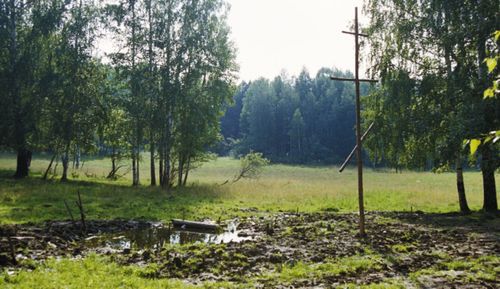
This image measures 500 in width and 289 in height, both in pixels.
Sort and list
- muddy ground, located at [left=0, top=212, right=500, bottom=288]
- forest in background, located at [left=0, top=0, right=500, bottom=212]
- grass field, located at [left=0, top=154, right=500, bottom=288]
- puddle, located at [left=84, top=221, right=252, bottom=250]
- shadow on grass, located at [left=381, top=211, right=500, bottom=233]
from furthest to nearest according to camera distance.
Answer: forest in background, located at [left=0, top=0, right=500, bottom=212] < shadow on grass, located at [left=381, top=211, right=500, bottom=233] < puddle, located at [left=84, top=221, right=252, bottom=250] < muddy ground, located at [left=0, top=212, right=500, bottom=288] < grass field, located at [left=0, top=154, right=500, bottom=288]

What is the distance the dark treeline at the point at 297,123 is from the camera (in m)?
106

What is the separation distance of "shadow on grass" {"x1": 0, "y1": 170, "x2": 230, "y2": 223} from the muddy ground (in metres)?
2.41

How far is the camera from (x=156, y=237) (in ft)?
55.3

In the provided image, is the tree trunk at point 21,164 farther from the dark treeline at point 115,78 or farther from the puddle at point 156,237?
the puddle at point 156,237

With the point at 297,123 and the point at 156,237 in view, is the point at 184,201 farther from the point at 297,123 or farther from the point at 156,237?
the point at 297,123

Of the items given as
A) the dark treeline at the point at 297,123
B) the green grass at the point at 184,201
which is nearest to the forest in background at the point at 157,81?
the green grass at the point at 184,201

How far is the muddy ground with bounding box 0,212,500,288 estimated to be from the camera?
35.4 ft

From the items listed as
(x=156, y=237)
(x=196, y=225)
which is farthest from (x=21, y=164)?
(x=156, y=237)

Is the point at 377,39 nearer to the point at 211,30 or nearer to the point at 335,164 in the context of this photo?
the point at 211,30

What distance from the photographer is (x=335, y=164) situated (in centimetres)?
9581

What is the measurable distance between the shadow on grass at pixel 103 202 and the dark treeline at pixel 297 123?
241 feet

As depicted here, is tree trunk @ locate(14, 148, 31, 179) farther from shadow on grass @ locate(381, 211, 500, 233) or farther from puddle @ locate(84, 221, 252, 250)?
shadow on grass @ locate(381, 211, 500, 233)

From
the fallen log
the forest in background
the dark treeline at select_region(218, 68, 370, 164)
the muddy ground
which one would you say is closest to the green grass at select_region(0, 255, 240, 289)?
the muddy ground

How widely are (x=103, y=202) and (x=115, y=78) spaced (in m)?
14.7
